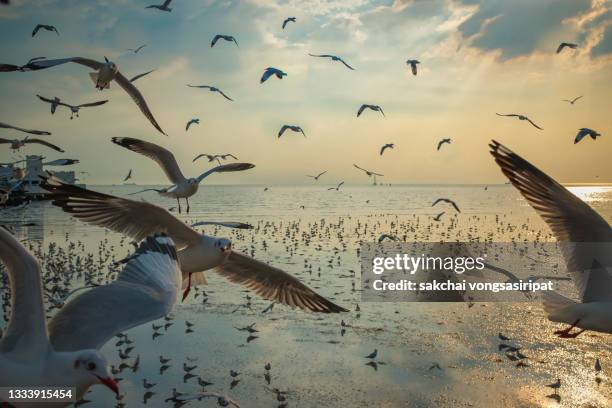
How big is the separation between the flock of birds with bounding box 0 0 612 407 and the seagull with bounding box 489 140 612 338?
0.01 m

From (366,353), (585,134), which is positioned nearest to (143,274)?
(366,353)

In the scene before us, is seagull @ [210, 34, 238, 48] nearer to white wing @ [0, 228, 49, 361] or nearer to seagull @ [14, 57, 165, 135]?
seagull @ [14, 57, 165, 135]

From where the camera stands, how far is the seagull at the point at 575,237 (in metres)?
6.80

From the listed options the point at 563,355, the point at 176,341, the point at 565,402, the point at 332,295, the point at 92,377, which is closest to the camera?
the point at 92,377

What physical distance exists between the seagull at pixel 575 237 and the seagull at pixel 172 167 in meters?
5.54

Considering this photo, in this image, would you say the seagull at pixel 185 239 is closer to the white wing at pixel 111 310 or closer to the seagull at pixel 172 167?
the white wing at pixel 111 310

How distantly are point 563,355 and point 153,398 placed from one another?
10.1m

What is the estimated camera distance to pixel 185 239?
8047mm

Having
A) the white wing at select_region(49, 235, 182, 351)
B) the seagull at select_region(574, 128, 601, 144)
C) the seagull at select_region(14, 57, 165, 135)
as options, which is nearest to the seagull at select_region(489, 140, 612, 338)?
the white wing at select_region(49, 235, 182, 351)

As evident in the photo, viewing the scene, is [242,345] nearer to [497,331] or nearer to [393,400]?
[393,400]

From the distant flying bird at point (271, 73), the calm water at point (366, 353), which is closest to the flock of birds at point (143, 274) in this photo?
the calm water at point (366, 353)

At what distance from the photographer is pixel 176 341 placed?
1451 cm

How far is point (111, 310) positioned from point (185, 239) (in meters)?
2.80

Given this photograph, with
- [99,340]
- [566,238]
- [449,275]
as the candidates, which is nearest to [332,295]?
[449,275]
